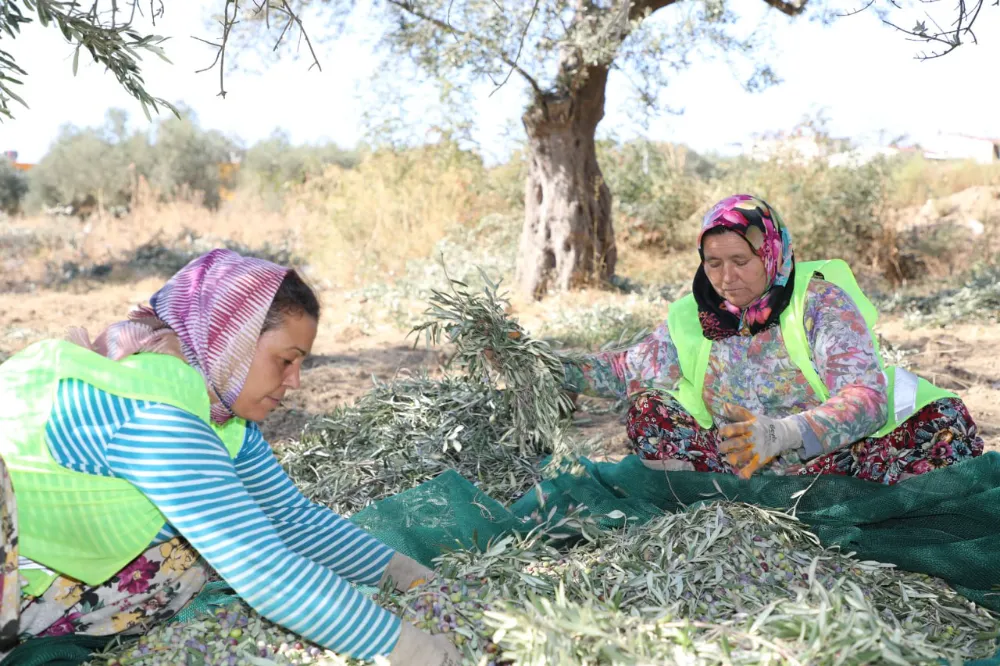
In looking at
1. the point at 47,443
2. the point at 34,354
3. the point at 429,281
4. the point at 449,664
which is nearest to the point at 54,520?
the point at 47,443

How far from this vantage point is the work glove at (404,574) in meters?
2.18

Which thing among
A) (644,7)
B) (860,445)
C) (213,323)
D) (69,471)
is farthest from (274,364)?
(644,7)

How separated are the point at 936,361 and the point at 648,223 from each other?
22.3ft

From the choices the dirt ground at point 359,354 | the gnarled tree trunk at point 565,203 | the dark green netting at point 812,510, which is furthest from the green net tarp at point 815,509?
the gnarled tree trunk at point 565,203

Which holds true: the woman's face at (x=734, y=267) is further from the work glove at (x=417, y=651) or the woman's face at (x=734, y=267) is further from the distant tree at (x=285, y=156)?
the distant tree at (x=285, y=156)

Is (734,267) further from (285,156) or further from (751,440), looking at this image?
(285,156)

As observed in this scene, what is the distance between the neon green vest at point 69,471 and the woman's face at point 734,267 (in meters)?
1.74

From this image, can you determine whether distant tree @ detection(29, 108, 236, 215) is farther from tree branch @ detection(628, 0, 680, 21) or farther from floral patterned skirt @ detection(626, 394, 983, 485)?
floral patterned skirt @ detection(626, 394, 983, 485)

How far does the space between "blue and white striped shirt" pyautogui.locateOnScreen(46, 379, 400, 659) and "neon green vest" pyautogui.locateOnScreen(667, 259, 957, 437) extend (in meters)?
1.67

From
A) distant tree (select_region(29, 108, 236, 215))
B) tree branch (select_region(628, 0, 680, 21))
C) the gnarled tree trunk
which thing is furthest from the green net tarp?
distant tree (select_region(29, 108, 236, 215))

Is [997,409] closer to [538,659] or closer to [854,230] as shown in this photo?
[538,659]

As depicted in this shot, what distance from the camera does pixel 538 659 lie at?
1633 mm

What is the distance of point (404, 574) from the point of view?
218 cm

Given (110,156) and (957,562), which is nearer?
(957,562)
